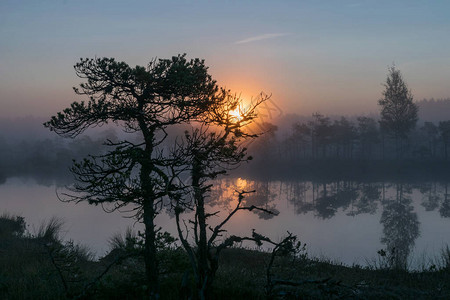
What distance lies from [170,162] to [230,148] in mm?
1301

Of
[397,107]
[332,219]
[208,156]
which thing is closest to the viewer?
[208,156]

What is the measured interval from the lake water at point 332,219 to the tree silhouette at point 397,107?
19.3 m

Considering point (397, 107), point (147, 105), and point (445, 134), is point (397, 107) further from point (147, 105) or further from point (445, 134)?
point (147, 105)

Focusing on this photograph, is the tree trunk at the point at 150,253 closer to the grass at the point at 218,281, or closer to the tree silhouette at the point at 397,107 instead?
the grass at the point at 218,281

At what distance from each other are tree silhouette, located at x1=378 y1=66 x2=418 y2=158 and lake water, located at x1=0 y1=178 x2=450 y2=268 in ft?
63.2

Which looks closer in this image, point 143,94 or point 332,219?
point 143,94

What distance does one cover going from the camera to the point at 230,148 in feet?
26.8

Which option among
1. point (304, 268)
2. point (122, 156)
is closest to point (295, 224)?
point (304, 268)

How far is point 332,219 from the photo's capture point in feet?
125

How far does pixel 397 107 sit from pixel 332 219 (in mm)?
48360

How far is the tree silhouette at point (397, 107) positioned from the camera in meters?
76.5

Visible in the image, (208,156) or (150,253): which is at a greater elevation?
(208,156)

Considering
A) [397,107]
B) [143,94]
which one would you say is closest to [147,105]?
[143,94]

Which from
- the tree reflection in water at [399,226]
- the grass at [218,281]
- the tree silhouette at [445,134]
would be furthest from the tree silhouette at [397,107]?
the grass at [218,281]
